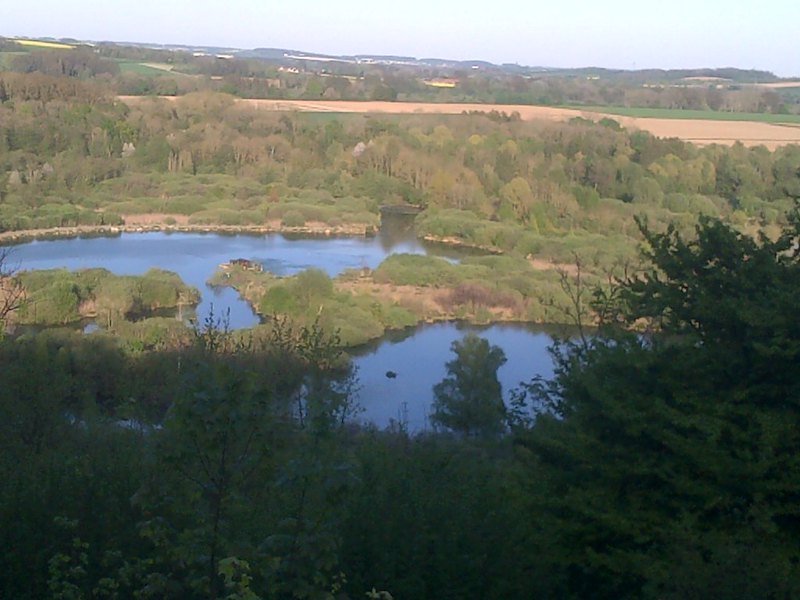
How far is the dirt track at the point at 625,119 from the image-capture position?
685 inches

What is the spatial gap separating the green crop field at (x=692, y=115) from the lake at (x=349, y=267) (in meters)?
8.70

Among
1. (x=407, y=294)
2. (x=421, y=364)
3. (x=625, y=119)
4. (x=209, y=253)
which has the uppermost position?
(x=625, y=119)

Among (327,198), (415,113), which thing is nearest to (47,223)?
(327,198)

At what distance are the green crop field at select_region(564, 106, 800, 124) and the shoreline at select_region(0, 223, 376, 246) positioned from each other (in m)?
8.82

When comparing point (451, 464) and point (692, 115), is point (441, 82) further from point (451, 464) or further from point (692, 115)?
point (451, 464)

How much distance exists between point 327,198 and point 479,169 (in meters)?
3.07

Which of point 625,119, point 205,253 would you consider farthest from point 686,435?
point 625,119

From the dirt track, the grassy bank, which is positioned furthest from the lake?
the dirt track

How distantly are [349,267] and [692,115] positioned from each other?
40.9ft

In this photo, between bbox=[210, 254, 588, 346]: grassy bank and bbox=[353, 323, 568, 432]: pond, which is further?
bbox=[210, 254, 588, 346]: grassy bank

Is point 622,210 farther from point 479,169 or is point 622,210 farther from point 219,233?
point 219,233

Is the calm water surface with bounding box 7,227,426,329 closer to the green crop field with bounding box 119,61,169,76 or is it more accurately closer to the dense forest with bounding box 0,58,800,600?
the dense forest with bounding box 0,58,800,600

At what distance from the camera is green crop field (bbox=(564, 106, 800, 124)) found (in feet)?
68.0

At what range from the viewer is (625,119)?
67.9ft
